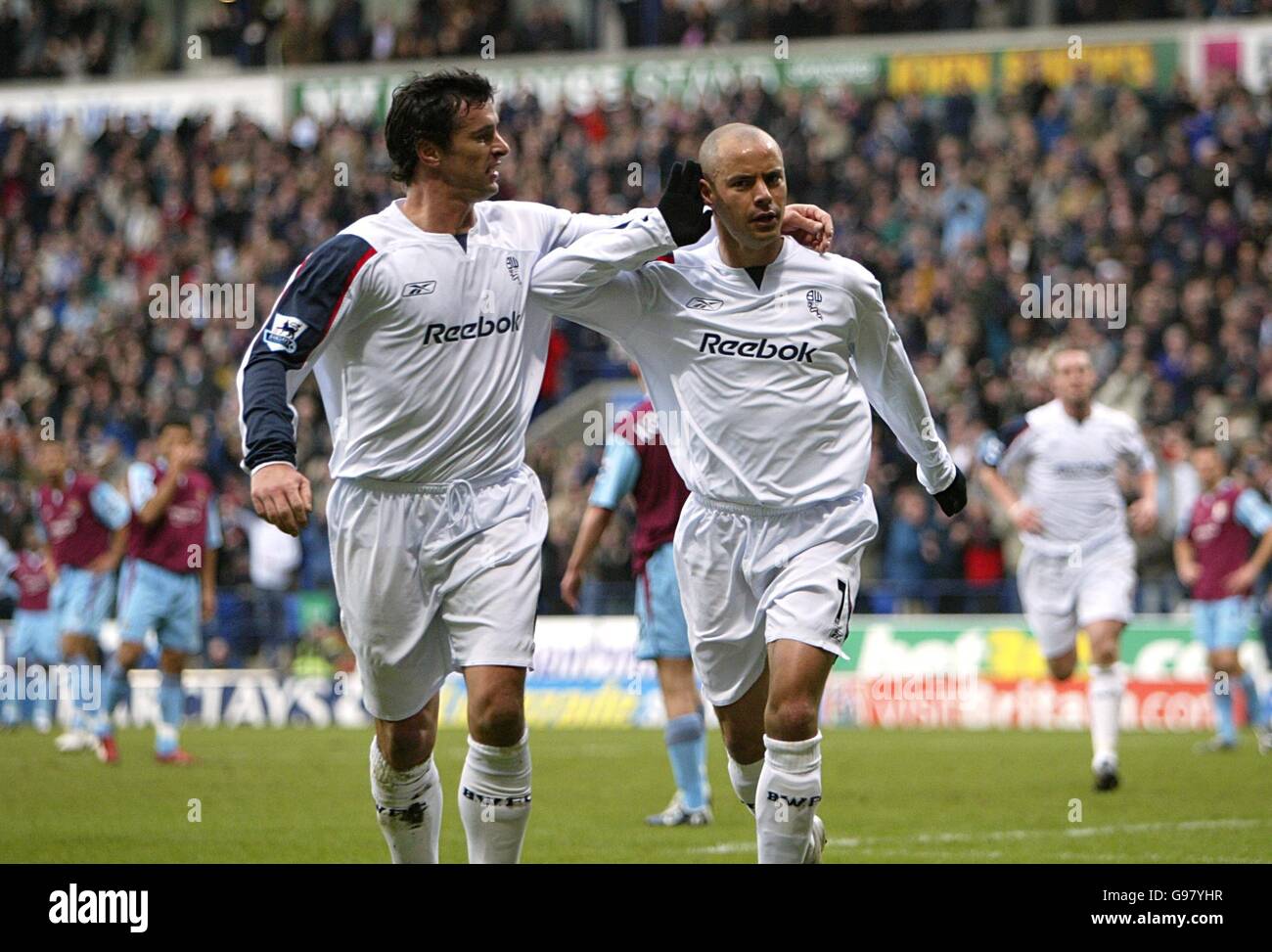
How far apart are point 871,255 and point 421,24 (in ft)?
A: 33.5

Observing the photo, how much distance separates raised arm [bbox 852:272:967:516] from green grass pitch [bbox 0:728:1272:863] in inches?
88.8

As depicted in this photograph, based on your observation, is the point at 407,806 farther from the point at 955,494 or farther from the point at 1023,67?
the point at 1023,67

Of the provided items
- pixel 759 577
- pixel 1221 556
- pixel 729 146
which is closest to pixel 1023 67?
pixel 1221 556

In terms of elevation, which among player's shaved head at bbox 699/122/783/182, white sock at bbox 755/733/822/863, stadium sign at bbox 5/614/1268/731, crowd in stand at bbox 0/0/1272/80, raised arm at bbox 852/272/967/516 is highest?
crowd in stand at bbox 0/0/1272/80

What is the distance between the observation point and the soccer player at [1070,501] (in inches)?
532

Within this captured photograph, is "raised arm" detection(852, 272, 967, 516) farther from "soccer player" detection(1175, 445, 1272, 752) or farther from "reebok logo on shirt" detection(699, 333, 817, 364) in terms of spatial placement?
"soccer player" detection(1175, 445, 1272, 752)

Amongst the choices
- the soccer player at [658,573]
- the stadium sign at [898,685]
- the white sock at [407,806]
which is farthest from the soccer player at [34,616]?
the white sock at [407,806]

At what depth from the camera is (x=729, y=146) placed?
7172 mm

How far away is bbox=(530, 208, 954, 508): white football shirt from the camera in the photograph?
7.26 m

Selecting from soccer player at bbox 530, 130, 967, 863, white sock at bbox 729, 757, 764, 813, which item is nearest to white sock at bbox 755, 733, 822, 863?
soccer player at bbox 530, 130, 967, 863

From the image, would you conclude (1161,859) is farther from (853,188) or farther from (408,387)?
(853,188)

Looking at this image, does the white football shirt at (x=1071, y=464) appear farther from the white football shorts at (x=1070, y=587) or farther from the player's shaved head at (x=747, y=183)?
the player's shaved head at (x=747, y=183)

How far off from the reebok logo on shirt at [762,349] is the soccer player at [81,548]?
11.3 metres
